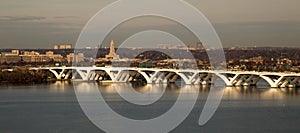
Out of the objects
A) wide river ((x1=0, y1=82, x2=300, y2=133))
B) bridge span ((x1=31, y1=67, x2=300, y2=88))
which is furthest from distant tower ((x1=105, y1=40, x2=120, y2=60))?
wide river ((x1=0, y1=82, x2=300, y2=133))

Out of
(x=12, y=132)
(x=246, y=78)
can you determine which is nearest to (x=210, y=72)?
(x=246, y=78)

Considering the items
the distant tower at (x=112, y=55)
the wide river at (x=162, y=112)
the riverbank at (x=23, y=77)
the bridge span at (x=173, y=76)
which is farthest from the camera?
the distant tower at (x=112, y=55)

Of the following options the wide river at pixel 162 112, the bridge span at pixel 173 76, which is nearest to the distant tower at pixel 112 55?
the bridge span at pixel 173 76

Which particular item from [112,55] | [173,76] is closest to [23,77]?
[173,76]

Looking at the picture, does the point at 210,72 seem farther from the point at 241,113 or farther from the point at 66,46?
the point at 66,46

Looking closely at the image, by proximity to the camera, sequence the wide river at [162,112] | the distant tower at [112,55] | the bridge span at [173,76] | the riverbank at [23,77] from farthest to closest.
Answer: the distant tower at [112,55]
the riverbank at [23,77]
the bridge span at [173,76]
the wide river at [162,112]

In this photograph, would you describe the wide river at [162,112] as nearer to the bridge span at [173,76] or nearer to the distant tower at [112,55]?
the bridge span at [173,76]

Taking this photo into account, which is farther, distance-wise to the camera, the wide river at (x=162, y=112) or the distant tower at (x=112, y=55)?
the distant tower at (x=112, y=55)
